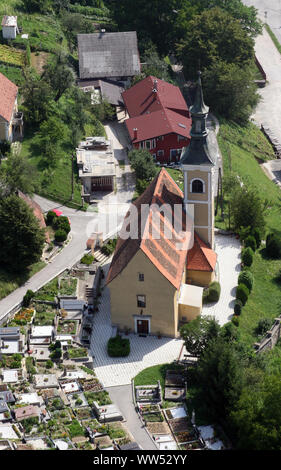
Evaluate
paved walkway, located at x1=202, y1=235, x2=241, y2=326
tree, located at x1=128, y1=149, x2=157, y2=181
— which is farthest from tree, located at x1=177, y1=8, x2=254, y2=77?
paved walkway, located at x1=202, y1=235, x2=241, y2=326

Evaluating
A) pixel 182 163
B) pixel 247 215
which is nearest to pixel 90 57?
pixel 247 215

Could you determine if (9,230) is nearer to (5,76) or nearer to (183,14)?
(5,76)

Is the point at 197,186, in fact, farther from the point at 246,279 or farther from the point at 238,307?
the point at 238,307

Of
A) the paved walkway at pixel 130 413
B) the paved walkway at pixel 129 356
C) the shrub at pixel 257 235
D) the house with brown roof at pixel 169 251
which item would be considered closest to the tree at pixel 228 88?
the shrub at pixel 257 235

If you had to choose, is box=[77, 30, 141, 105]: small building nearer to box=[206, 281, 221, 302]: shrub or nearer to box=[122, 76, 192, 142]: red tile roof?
box=[122, 76, 192, 142]: red tile roof

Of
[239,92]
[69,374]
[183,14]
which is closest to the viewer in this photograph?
[69,374]
